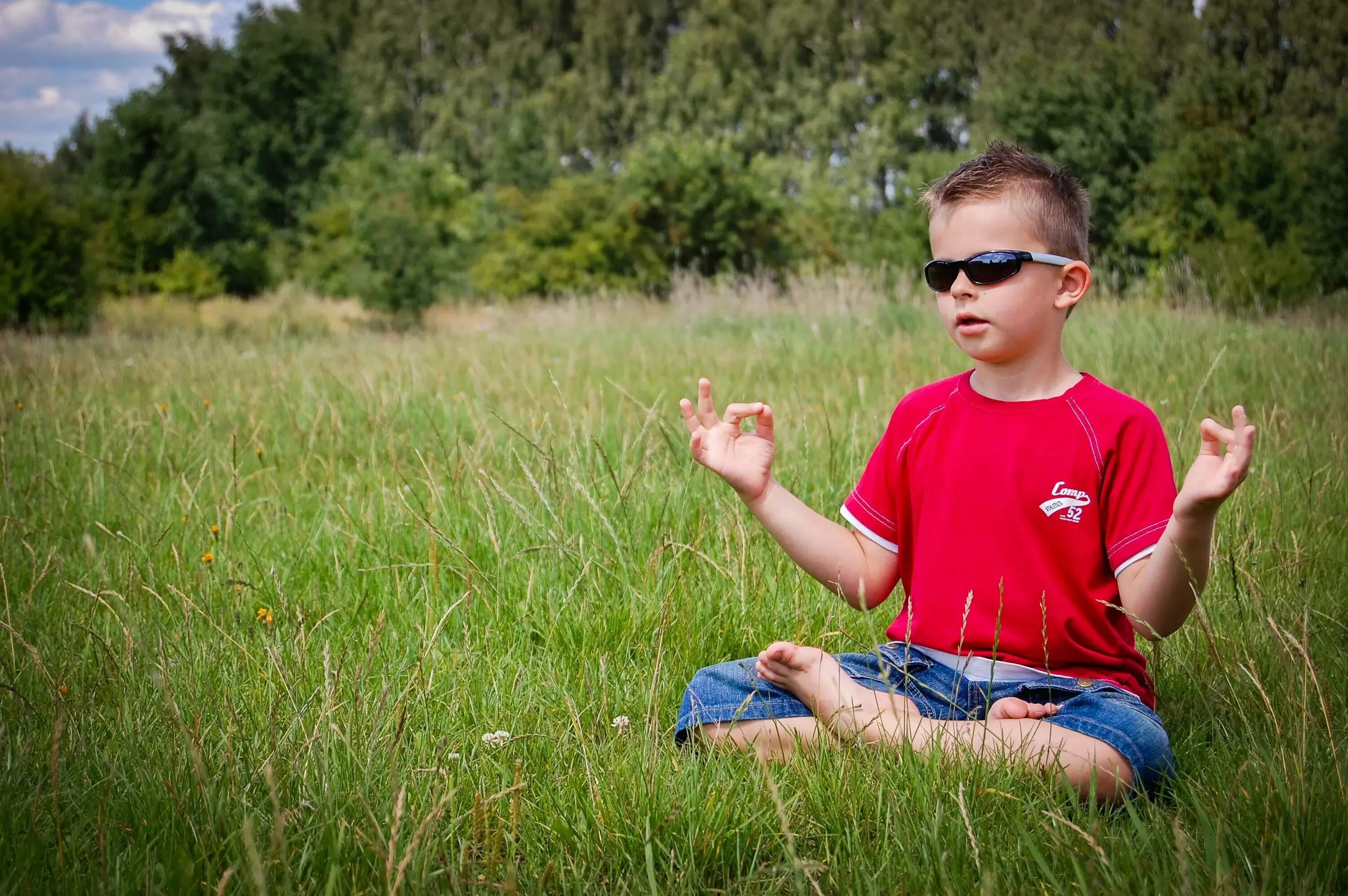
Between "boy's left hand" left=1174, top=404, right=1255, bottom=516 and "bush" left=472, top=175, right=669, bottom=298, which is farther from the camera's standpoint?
"bush" left=472, top=175, right=669, bottom=298

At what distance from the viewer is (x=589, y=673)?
2.08 metres

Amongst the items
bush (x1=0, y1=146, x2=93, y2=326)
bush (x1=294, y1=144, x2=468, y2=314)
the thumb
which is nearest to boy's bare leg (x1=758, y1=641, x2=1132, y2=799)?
the thumb

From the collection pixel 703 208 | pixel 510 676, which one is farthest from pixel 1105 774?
pixel 703 208

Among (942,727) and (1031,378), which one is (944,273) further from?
(942,727)

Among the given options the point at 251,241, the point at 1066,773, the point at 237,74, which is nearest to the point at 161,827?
the point at 1066,773

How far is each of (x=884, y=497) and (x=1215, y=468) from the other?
25.9 inches

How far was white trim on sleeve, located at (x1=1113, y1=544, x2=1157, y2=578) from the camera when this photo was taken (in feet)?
5.55

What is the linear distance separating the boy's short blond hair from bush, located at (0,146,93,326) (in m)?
14.0

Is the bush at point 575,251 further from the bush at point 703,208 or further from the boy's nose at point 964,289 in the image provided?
the boy's nose at point 964,289

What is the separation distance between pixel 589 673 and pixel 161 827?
0.83 m

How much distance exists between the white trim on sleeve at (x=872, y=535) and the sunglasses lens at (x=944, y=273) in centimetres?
46

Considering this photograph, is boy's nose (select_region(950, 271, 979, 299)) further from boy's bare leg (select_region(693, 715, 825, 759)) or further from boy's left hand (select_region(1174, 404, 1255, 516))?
boy's bare leg (select_region(693, 715, 825, 759))

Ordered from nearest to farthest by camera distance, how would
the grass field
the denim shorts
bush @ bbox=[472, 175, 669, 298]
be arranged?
the grass field < the denim shorts < bush @ bbox=[472, 175, 669, 298]

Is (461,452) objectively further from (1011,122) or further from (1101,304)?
(1011,122)
